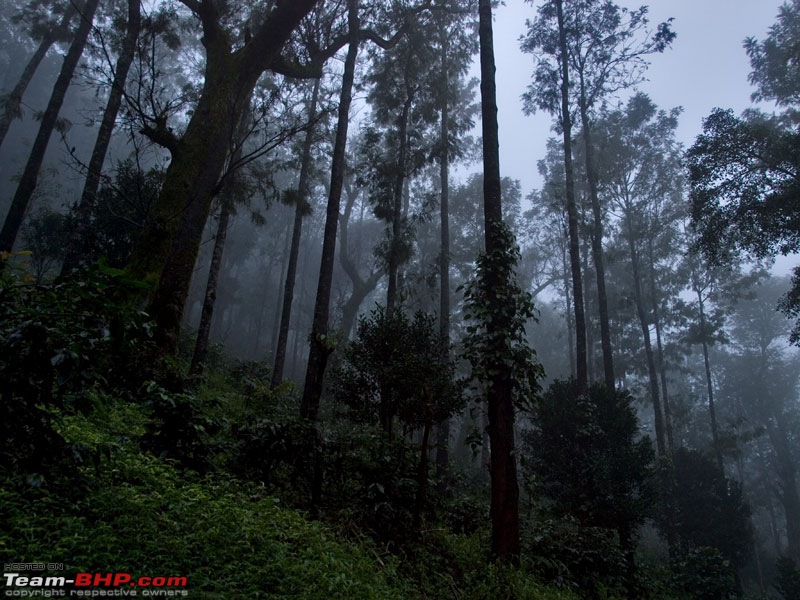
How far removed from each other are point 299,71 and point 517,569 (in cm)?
1143

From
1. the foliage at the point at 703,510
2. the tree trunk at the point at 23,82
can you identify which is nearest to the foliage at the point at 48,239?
the tree trunk at the point at 23,82

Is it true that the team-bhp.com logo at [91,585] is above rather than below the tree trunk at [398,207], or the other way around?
below

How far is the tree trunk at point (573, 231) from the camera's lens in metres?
13.6

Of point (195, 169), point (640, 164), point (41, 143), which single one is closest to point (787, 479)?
point (640, 164)

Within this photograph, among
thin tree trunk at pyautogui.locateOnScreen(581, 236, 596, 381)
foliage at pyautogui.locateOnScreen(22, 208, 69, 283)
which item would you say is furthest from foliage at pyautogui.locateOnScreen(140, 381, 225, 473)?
thin tree trunk at pyautogui.locateOnScreen(581, 236, 596, 381)

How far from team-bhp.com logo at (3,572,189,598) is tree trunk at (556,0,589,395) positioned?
39.1 ft

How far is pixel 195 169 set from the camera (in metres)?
8.68

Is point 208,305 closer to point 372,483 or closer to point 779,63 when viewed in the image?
point 372,483

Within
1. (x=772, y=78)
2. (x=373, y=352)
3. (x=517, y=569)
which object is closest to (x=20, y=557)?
(x=517, y=569)

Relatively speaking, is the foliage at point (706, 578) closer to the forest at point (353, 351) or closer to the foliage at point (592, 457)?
the forest at point (353, 351)

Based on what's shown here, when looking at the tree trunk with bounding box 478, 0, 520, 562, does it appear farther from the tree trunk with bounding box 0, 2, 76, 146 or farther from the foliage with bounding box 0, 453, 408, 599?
the tree trunk with bounding box 0, 2, 76, 146

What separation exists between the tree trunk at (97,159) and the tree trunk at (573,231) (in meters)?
13.7

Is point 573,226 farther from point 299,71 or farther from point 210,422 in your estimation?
point 210,422

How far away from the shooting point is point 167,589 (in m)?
2.98
